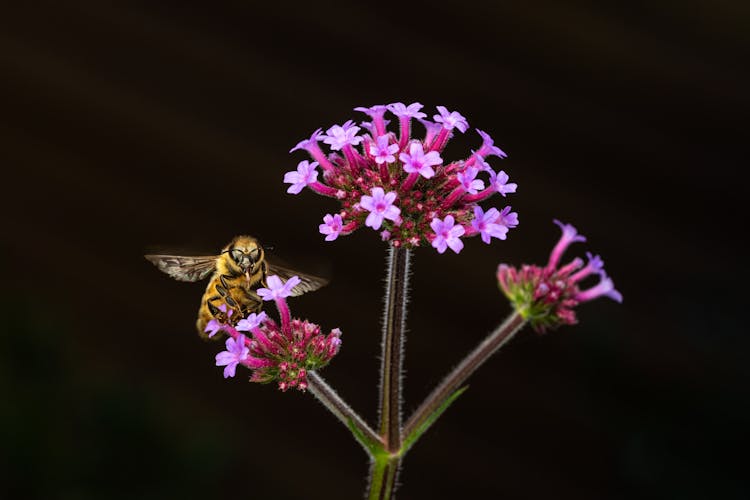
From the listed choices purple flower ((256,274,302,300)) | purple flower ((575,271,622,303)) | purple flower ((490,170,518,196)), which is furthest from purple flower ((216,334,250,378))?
purple flower ((575,271,622,303))

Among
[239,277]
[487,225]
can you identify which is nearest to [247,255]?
[239,277]

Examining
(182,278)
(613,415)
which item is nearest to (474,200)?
(182,278)

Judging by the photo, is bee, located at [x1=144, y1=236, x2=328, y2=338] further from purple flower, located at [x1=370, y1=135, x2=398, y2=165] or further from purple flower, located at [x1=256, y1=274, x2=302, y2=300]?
purple flower, located at [x1=370, y1=135, x2=398, y2=165]

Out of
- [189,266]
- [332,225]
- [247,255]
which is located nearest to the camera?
[332,225]

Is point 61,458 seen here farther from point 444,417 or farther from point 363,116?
point 363,116

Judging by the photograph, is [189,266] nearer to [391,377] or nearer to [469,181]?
[391,377]

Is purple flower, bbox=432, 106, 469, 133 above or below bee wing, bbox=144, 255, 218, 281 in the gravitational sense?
above

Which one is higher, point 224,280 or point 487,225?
point 487,225
